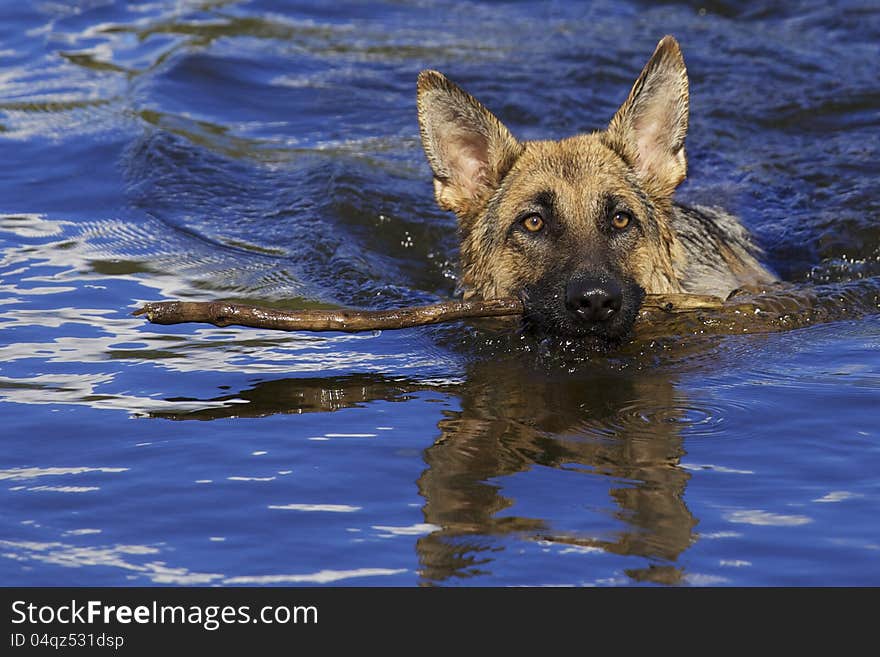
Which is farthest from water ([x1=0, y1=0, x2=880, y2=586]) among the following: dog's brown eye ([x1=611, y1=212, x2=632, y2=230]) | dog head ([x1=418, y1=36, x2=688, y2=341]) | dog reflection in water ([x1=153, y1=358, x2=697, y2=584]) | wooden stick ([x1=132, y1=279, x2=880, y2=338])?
dog's brown eye ([x1=611, y1=212, x2=632, y2=230])

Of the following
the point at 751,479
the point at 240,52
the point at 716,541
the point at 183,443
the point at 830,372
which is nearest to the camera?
the point at 716,541

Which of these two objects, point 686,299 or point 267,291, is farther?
point 267,291

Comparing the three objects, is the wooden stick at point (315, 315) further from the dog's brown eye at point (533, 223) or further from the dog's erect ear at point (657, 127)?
the dog's erect ear at point (657, 127)

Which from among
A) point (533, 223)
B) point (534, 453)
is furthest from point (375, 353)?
point (534, 453)

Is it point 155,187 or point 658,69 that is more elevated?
point 155,187

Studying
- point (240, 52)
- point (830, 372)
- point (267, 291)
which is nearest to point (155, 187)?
point (267, 291)

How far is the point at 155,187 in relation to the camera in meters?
10.4

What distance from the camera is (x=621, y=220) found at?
7270mm

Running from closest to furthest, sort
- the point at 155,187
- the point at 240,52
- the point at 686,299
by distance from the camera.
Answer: the point at 686,299 → the point at 155,187 → the point at 240,52

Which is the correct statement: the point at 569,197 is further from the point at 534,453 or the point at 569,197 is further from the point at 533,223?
the point at 534,453

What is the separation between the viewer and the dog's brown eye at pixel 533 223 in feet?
23.9

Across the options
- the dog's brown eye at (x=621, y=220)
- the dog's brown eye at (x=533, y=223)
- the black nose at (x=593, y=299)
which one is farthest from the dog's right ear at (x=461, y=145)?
the black nose at (x=593, y=299)
